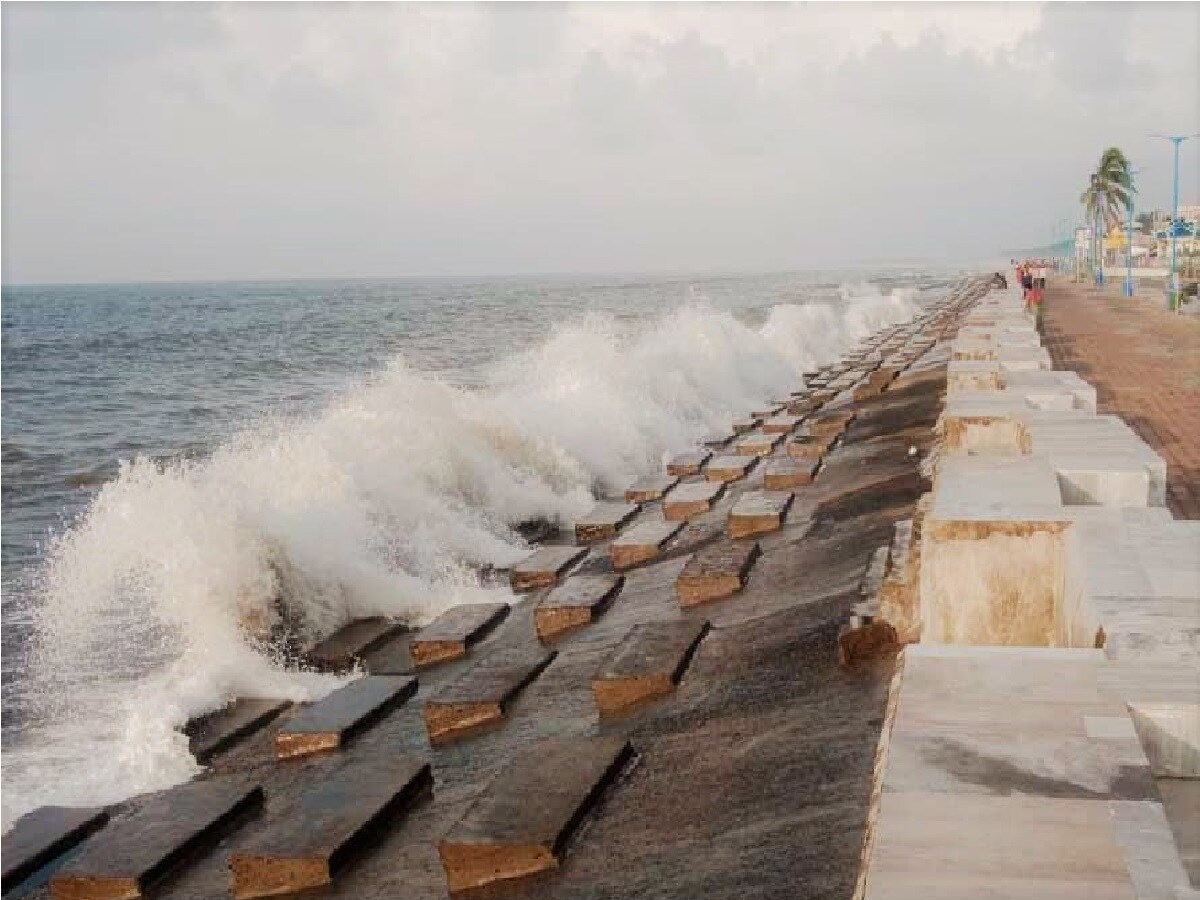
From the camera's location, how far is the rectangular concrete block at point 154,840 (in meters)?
3.52

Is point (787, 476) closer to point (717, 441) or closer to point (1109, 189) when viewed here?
point (717, 441)

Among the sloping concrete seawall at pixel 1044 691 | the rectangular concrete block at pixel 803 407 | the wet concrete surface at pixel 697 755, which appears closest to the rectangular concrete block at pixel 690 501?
the wet concrete surface at pixel 697 755

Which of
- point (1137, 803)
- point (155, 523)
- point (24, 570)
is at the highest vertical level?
point (1137, 803)

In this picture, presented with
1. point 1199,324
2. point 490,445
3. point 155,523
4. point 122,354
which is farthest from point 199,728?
point 122,354

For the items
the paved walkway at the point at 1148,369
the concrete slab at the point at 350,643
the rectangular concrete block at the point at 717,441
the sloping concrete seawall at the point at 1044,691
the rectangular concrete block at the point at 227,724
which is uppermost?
the sloping concrete seawall at the point at 1044,691

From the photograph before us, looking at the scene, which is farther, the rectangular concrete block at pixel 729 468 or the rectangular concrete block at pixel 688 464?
the rectangular concrete block at pixel 688 464

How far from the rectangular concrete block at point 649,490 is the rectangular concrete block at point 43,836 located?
5.91 m

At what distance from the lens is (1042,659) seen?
2.51 metres

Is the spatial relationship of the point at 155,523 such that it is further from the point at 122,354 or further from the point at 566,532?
the point at 122,354

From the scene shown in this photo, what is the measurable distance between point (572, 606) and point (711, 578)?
74 centimetres

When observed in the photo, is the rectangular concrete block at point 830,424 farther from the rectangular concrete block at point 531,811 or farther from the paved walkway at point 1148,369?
the rectangular concrete block at point 531,811

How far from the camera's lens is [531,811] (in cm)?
338

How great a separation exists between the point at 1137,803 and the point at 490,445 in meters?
10.00

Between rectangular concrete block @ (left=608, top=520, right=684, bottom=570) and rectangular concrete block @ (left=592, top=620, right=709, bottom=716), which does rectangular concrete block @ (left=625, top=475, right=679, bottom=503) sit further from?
rectangular concrete block @ (left=592, top=620, right=709, bottom=716)
